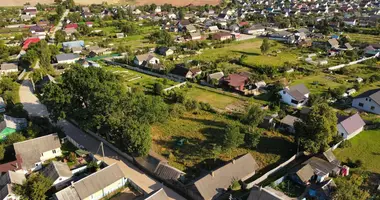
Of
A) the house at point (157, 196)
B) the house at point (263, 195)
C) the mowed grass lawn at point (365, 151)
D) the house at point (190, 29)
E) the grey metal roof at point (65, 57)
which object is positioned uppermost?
the house at point (190, 29)

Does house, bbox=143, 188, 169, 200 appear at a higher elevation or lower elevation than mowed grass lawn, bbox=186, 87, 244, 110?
higher

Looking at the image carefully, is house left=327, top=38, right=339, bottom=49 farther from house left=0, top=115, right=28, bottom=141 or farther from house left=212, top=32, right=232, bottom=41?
house left=0, top=115, right=28, bottom=141

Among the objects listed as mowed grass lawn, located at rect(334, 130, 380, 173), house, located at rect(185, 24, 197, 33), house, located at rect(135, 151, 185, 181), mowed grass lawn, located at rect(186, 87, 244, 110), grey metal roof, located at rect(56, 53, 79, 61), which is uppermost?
house, located at rect(185, 24, 197, 33)

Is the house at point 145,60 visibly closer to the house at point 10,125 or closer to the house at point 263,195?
the house at point 10,125

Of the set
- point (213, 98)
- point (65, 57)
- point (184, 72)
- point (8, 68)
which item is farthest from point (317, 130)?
point (8, 68)

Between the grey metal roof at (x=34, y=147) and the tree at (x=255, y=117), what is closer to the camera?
the grey metal roof at (x=34, y=147)

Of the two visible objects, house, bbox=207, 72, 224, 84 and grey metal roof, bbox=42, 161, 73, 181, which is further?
house, bbox=207, 72, 224, 84

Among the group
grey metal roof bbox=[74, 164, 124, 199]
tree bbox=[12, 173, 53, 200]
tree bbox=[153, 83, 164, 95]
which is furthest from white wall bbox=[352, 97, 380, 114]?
tree bbox=[12, 173, 53, 200]

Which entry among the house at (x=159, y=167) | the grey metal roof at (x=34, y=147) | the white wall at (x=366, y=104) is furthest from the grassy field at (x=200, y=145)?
the white wall at (x=366, y=104)
